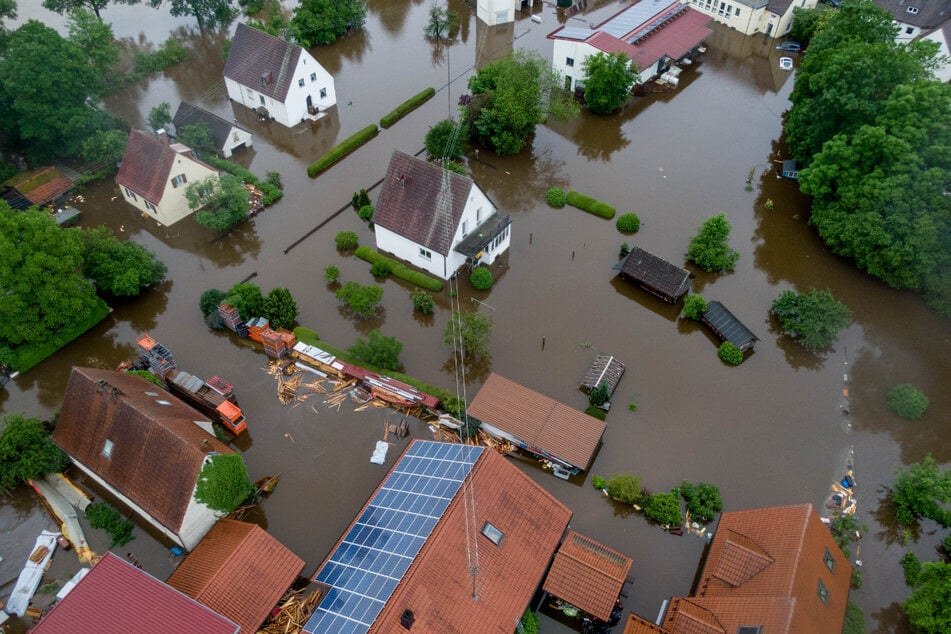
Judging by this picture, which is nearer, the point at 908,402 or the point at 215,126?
the point at 908,402

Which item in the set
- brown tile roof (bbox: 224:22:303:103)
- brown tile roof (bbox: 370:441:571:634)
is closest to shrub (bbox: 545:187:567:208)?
brown tile roof (bbox: 224:22:303:103)

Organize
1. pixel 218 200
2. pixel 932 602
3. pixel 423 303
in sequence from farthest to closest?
pixel 218 200, pixel 423 303, pixel 932 602

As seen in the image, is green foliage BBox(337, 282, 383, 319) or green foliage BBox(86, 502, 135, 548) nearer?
green foliage BBox(86, 502, 135, 548)

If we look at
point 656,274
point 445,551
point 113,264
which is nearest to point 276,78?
point 113,264

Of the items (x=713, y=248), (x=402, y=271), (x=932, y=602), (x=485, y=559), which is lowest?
(x=932, y=602)

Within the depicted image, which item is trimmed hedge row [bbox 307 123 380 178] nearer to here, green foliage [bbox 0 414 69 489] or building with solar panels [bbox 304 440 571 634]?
green foliage [bbox 0 414 69 489]

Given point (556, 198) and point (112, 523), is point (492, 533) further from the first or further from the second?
point (556, 198)

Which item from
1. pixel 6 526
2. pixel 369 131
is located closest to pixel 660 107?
pixel 369 131
